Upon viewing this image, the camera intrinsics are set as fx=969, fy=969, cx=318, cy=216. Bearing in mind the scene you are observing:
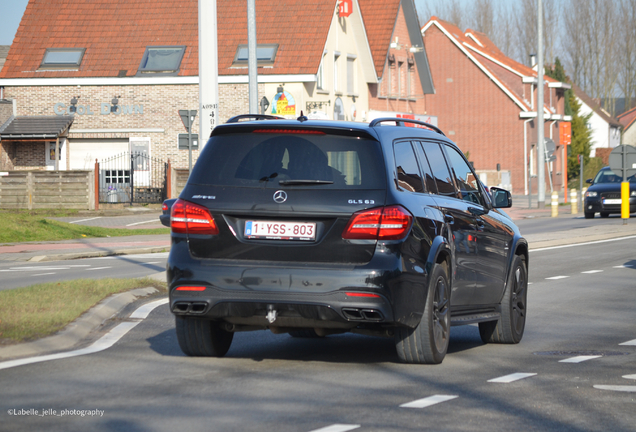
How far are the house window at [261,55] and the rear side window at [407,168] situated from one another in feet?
106

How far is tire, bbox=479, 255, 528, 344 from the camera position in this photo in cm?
841

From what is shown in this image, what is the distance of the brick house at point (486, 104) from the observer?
6562cm

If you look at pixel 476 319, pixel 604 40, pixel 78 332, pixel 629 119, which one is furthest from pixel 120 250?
pixel 629 119

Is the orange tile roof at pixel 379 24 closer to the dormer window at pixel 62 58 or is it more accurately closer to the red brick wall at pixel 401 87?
the red brick wall at pixel 401 87

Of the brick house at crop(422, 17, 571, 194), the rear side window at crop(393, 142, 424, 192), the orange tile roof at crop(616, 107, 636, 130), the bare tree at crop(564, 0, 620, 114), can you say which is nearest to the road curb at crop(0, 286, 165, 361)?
the rear side window at crop(393, 142, 424, 192)

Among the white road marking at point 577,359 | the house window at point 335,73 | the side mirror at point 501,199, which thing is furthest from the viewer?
the house window at point 335,73

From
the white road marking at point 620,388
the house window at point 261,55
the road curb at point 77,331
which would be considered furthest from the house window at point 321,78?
the white road marking at point 620,388

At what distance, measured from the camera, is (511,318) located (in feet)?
27.6

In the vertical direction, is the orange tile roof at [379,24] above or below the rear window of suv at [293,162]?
above

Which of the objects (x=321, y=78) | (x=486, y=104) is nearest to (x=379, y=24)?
(x=321, y=78)

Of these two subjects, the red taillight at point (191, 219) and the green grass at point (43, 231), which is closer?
the red taillight at point (191, 219)

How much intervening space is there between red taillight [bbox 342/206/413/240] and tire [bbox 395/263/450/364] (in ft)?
1.77

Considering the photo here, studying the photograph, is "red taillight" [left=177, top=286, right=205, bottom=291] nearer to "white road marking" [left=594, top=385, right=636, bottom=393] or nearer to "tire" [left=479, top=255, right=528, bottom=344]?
"white road marking" [left=594, top=385, right=636, bottom=393]

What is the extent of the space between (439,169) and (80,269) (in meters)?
10.0
